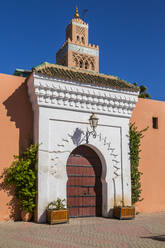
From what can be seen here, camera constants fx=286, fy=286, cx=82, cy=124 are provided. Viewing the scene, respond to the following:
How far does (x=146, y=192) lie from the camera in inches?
454

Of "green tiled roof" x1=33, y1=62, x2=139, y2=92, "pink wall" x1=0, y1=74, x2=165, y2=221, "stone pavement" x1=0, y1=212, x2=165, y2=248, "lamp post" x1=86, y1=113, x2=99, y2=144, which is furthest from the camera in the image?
"lamp post" x1=86, y1=113, x2=99, y2=144

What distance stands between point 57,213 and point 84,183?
181 cm

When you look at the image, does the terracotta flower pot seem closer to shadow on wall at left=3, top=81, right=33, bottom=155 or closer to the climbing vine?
shadow on wall at left=3, top=81, right=33, bottom=155

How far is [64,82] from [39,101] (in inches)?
42.5

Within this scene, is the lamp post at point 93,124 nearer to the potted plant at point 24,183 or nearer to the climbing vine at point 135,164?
the climbing vine at point 135,164

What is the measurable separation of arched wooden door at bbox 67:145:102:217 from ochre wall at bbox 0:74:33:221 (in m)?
1.80

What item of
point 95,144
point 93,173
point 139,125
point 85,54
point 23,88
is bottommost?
point 93,173

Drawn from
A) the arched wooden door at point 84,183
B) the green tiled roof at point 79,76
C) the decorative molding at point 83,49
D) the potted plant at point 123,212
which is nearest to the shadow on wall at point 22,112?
the green tiled roof at point 79,76

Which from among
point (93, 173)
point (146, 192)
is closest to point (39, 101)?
point (93, 173)

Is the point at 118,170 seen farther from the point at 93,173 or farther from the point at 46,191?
the point at 46,191

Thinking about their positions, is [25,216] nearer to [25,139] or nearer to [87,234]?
[25,139]

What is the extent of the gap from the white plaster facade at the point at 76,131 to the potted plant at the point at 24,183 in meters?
0.25

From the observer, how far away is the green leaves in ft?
28.9

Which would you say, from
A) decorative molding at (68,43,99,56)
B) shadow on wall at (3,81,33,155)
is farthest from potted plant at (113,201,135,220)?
decorative molding at (68,43,99,56)
